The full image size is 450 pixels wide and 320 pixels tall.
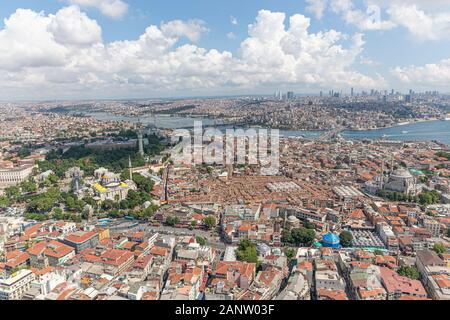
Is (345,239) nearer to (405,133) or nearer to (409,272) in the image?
(409,272)

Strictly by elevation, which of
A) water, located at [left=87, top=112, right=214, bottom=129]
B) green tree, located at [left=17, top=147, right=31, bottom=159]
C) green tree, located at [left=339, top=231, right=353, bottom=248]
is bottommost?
green tree, located at [left=339, top=231, right=353, bottom=248]

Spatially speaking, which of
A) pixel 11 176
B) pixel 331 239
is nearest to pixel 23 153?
pixel 11 176

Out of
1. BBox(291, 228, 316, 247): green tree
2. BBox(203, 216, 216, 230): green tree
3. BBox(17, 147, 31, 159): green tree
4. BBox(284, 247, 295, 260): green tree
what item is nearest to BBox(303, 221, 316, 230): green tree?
BBox(291, 228, 316, 247): green tree

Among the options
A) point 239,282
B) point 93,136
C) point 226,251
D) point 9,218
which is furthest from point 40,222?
point 93,136

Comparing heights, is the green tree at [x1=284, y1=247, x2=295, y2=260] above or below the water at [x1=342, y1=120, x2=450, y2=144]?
below

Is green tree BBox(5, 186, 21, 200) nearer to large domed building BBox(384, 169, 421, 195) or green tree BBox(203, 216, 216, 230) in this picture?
green tree BBox(203, 216, 216, 230)

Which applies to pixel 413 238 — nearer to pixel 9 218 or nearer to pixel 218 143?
pixel 9 218
